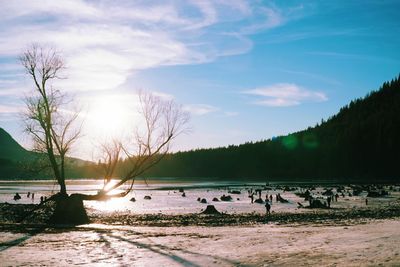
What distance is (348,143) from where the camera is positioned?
547 ft

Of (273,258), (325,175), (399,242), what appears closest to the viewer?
(273,258)

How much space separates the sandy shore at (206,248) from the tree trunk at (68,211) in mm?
5766

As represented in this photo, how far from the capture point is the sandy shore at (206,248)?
1572cm

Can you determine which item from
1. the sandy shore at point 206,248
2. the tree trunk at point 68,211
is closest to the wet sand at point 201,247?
the sandy shore at point 206,248

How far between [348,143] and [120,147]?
146 meters

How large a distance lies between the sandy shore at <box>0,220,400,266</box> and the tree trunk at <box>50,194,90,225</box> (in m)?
5.77

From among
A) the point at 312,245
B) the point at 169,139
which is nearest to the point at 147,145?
the point at 169,139

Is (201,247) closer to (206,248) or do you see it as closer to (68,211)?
(206,248)

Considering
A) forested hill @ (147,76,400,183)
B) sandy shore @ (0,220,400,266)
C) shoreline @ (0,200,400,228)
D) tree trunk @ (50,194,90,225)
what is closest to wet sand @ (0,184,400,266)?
sandy shore @ (0,220,400,266)

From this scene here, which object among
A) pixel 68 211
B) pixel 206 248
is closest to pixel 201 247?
pixel 206 248

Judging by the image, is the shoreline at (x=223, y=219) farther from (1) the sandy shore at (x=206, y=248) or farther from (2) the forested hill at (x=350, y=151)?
(2) the forested hill at (x=350, y=151)

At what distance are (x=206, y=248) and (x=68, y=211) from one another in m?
15.6

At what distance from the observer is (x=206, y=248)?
62.2 feet

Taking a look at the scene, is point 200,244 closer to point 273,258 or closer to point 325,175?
point 273,258
